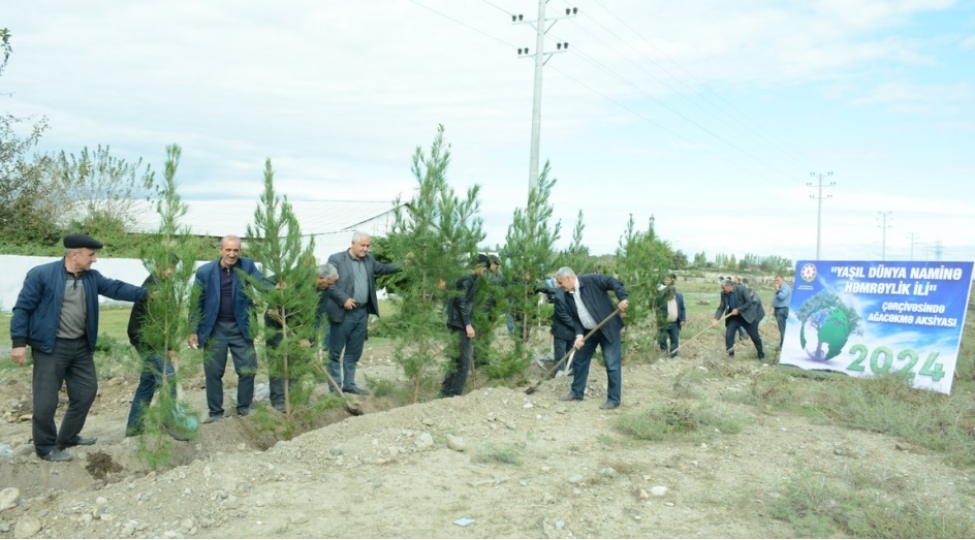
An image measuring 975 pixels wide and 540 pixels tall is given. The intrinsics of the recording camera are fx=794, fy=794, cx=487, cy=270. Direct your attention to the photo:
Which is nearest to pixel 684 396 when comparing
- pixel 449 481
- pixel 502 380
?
pixel 502 380

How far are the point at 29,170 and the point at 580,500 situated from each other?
18.6 meters

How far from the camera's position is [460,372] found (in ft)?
31.3

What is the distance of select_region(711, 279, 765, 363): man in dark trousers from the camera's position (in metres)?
14.2

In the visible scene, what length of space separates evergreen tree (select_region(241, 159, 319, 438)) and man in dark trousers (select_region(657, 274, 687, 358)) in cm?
831

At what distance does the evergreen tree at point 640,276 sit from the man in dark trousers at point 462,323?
4429 millimetres

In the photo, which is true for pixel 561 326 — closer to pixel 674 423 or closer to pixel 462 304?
pixel 462 304

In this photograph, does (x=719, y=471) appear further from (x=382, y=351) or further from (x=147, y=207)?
(x=147, y=207)

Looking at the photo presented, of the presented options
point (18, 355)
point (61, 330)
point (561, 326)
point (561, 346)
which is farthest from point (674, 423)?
point (18, 355)

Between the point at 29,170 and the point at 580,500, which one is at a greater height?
the point at 29,170

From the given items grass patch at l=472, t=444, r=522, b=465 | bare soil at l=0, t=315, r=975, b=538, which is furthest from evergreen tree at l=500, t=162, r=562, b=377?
grass patch at l=472, t=444, r=522, b=465

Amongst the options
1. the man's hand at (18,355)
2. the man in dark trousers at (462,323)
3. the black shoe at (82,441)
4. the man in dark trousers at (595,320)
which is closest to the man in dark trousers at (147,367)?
the black shoe at (82,441)

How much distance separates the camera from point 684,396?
10.2 metres

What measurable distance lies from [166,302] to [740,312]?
10.7m

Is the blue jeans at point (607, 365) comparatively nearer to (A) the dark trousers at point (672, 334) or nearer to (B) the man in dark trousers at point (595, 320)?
(B) the man in dark trousers at point (595, 320)
